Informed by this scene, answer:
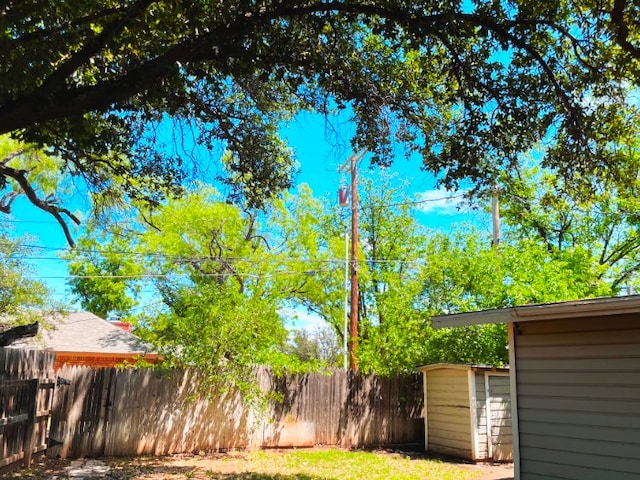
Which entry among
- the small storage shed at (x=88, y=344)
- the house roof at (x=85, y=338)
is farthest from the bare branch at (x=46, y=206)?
the small storage shed at (x=88, y=344)

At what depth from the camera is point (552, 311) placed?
223 inches

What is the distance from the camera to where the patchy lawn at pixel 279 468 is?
8.61 metres

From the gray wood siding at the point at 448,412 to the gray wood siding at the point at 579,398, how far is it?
5.32 metres

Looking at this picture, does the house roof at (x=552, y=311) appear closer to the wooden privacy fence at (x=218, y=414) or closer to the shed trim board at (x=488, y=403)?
the shed trim board at (x=488, y=403)

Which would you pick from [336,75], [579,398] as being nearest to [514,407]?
[579,398]

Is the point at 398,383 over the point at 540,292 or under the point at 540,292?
under

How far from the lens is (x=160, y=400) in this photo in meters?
11.1

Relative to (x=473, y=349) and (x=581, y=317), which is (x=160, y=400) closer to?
(x=473, y=349)

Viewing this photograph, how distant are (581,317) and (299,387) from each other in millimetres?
8366

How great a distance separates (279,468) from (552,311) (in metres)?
6.11

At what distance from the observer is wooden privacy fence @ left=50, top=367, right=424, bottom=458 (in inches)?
405

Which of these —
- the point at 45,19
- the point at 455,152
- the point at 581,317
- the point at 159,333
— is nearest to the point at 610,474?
the point at 581,317

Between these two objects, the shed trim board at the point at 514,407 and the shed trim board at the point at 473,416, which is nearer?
the shed trim board at the point at 514,407

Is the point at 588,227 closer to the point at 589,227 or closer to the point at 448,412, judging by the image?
the point at 589,227
